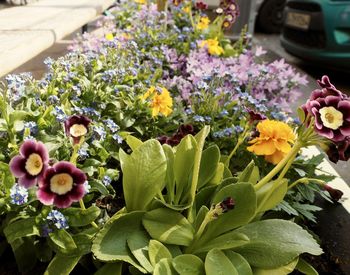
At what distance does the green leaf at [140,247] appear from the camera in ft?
4.50

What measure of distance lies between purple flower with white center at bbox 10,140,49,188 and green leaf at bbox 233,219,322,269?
70 cm

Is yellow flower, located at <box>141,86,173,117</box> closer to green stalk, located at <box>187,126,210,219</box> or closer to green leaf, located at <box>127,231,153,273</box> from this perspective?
green stalk, located at <box>187,126,210,219</box>

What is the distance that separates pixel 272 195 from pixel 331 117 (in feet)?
1.09

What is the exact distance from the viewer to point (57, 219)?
52.7 inches

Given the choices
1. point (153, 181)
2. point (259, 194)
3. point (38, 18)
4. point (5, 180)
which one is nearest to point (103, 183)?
point (153, 181)

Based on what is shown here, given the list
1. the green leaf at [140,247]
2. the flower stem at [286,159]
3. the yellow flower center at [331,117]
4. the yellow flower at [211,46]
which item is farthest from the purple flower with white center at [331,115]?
the yellow flower at [211,46]

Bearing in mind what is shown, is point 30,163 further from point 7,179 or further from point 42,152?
point 7,179

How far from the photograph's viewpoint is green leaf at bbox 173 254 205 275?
1368 mm

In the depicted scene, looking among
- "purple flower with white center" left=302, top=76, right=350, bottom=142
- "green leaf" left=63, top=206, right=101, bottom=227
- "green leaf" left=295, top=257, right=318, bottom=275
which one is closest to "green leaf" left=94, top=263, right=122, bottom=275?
"green leaf" left=63, top=206, right=101, bottom=227

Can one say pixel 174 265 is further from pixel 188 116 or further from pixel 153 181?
pixel 188 116

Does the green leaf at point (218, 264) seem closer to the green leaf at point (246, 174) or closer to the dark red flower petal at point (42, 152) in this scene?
the green leaf at point (246, 174)

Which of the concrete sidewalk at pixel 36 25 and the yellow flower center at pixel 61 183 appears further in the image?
the concrete sidewalk at pixel 36 25

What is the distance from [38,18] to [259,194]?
184cm

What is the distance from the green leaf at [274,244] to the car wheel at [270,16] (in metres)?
8.46
